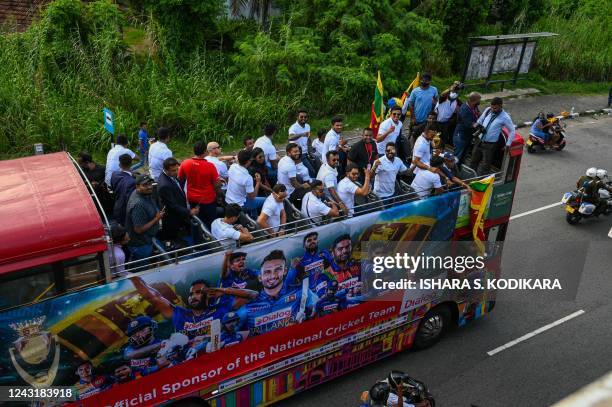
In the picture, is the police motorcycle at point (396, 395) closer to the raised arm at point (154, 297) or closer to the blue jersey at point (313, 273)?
the blue jersey at point (313, 273)

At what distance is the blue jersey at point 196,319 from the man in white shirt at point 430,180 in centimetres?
305

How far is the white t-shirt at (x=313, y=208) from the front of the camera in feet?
23.2

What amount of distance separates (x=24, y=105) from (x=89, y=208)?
364 inches

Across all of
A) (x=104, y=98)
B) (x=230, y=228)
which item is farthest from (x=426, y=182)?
(x=104, y=98)

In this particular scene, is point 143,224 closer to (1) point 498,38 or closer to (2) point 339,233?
(2) point 339,233

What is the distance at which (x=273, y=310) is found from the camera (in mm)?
6734

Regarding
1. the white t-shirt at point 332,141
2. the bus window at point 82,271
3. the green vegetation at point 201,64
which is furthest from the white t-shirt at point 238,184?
the green vegetation at point 201,64

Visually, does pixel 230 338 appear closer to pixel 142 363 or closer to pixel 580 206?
pixel 142 363

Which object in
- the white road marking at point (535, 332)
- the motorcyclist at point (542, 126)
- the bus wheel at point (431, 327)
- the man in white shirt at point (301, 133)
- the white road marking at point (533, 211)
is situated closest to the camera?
the bus wheel at point (431, 327)

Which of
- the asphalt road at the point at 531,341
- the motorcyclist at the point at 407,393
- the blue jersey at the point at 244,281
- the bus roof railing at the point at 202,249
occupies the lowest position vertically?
the asphalt road at the point at 531,341

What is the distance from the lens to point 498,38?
19.5 m

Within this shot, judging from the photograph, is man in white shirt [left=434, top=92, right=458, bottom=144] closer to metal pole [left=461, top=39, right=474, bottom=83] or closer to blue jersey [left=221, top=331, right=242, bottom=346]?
blue jersey [left=221, top=331, right=242, bottom=346]

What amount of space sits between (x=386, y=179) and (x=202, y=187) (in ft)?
8.33

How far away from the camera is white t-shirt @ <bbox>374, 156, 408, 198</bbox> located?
8.23 m
